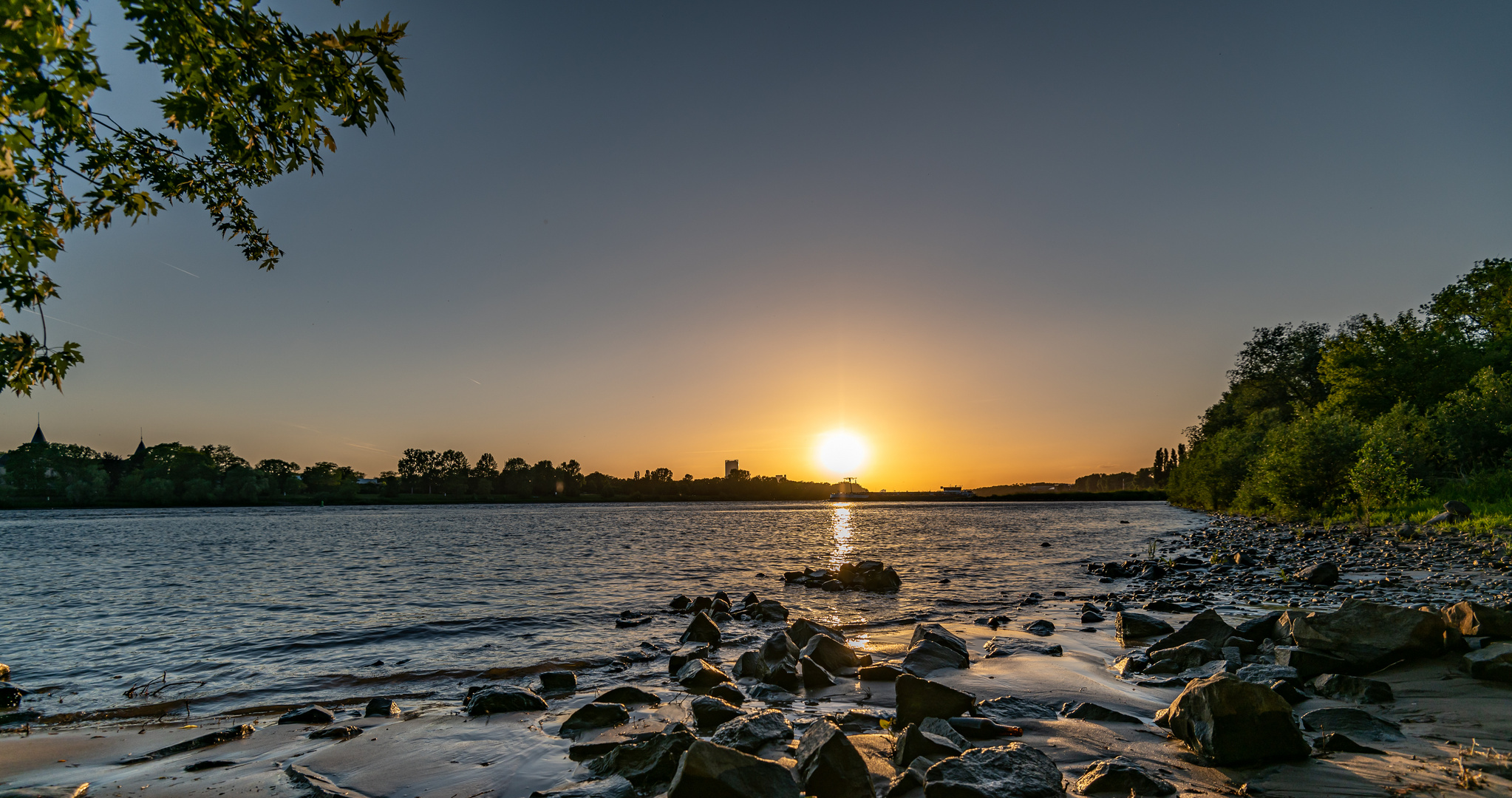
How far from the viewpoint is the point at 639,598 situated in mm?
19234

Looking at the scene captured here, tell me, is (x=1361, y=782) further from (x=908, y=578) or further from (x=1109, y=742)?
(x=908, y=578)

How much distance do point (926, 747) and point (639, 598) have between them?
1477 centimetres

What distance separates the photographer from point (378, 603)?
61.7ft

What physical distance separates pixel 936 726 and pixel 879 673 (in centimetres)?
304

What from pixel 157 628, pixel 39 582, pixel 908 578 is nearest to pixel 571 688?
pixel 157 628

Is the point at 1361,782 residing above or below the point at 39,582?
above

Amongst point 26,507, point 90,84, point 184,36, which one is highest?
point 184,36

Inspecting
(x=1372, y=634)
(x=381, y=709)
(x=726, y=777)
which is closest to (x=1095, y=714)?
(x=1372, y=634)

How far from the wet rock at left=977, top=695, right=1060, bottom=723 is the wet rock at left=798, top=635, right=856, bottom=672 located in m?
2.84

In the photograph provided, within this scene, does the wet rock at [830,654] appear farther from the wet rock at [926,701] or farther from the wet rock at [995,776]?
the wet rock at [995,776]

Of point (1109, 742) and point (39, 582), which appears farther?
point (39, 582)

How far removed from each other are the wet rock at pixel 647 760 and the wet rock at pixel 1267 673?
6.95m

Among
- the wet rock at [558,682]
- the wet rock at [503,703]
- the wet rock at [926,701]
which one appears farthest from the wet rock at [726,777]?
the wet rock at [558,682]

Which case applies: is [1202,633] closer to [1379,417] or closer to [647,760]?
[647,760]
